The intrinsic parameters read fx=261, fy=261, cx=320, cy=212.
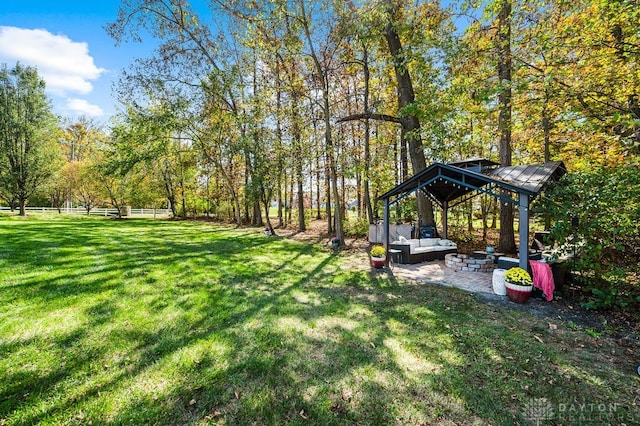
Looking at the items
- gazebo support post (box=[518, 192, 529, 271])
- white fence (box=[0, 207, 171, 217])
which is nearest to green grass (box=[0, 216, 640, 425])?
gazebo support post (box=[518, 192, 529, 271])

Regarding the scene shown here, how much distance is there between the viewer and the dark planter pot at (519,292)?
4.82 meters

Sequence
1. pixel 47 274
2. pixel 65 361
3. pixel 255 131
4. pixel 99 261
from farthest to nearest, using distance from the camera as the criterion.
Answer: pixel 255 131 → pixel 99 261 → pixel 47 274 → pixel 65 361

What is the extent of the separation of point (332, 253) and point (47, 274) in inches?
285

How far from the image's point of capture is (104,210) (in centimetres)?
2545

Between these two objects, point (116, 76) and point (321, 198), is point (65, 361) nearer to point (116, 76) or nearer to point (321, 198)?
point (116, 76)

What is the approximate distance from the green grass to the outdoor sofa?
2.69m

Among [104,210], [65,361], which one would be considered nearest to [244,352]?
[65,361]

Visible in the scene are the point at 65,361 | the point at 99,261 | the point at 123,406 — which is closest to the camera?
the point at 123,406

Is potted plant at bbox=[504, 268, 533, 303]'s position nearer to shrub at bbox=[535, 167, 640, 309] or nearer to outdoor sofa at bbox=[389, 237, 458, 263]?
shrub at bbox=[535, 167, 640, 309]

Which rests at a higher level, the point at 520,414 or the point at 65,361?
the point at 65,361

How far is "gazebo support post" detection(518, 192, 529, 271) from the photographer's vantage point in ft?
17.3

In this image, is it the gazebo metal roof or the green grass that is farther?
the gazebo metal roof

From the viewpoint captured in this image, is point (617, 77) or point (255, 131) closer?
point (617, 77)

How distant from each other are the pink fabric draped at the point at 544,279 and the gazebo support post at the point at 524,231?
0.22 metres
